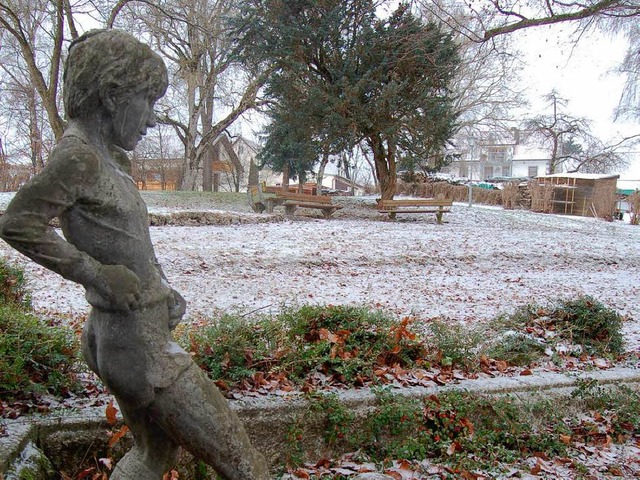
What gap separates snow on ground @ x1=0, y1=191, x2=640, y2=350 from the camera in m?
7.71

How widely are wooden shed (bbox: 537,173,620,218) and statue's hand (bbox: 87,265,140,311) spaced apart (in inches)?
1069

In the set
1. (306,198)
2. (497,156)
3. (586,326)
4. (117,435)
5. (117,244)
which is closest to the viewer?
(117,244)

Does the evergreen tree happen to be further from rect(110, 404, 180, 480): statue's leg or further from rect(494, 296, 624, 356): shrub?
rect(110, 404, 180, 480): statue's leg

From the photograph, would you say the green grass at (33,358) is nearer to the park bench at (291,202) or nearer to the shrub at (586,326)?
the shrub at (586,326)

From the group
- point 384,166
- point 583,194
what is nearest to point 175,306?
point 384,166

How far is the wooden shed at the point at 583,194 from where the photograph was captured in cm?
2552

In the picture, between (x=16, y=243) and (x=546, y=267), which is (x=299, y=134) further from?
(x=16, y=243)

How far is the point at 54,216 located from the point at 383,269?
9087mm

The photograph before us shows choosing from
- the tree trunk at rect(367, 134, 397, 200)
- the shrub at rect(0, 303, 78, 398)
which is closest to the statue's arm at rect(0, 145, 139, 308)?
the shrub at rect(0, 303, 78, 398)

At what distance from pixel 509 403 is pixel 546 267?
334 inches

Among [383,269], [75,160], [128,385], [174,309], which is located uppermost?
[75,160]

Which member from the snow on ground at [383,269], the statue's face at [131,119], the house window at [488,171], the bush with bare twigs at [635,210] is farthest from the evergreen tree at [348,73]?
the house window at [488,171]

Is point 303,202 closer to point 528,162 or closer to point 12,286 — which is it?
point 12,286

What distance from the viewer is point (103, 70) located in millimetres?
1855
